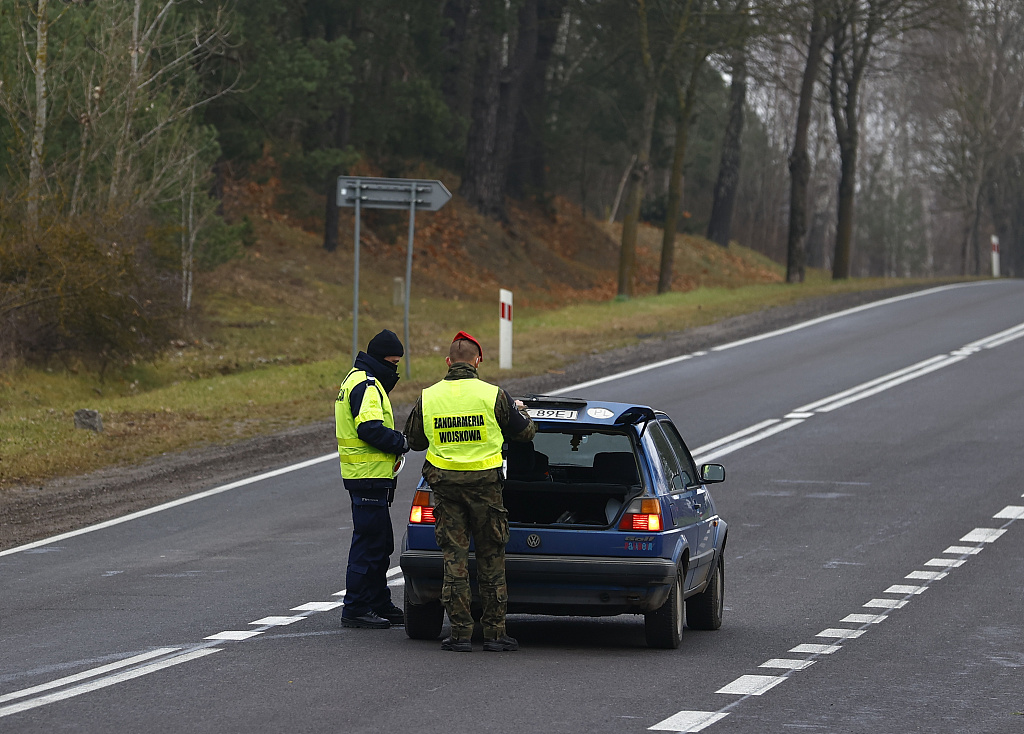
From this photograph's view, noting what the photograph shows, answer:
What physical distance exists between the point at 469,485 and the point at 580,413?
2.83 feet

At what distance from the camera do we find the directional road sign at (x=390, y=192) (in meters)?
22.7

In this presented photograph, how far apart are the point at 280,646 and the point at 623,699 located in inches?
90.1

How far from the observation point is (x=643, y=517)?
8641 mm

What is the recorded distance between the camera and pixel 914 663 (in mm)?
8414

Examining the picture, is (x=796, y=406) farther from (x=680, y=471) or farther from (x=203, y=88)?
(x=203, y=88)

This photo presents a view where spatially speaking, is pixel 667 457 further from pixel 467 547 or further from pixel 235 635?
pixel 235 635

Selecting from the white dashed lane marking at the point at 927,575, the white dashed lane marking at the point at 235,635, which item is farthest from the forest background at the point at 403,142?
the white dashed lane marking at the point at 927,575

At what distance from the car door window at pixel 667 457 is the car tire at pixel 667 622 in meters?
0.68

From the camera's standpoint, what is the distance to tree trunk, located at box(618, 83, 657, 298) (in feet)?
129

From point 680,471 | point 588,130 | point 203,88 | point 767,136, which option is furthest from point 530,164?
point 680,471

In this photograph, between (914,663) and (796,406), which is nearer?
(914,663)

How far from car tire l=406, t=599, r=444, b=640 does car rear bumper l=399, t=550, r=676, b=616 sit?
0.78 feet

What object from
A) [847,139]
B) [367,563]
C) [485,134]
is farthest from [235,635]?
[847,139]

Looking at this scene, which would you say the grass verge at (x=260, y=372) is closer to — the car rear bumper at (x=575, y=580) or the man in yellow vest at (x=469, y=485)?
the car rear bumper at (x=575, y=580)
